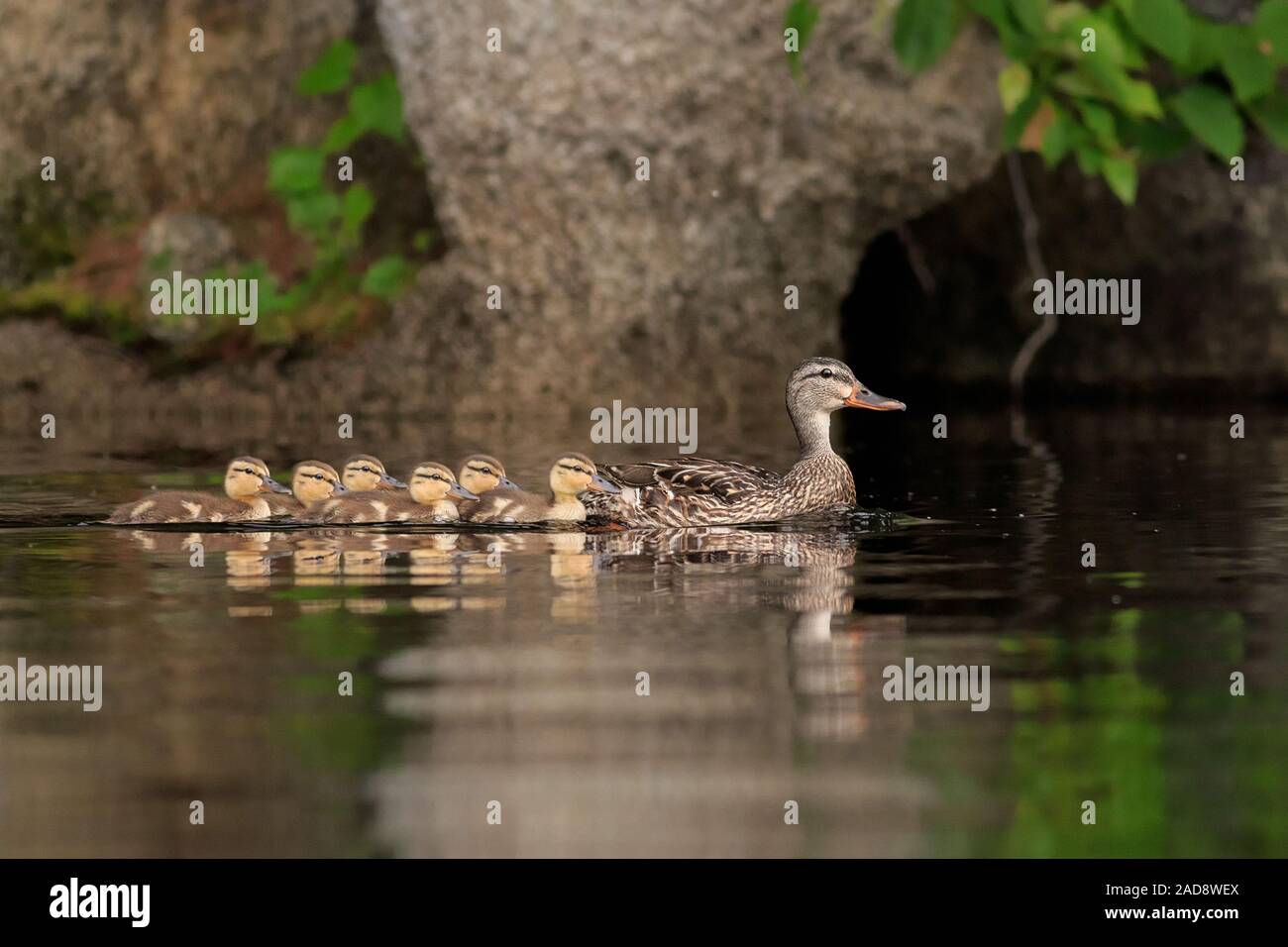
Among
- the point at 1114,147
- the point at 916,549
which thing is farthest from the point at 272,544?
the point at 1114,147

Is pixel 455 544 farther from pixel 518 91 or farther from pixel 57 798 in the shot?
pixel 518 91

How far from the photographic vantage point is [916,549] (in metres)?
10.1

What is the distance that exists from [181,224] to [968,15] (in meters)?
6.59

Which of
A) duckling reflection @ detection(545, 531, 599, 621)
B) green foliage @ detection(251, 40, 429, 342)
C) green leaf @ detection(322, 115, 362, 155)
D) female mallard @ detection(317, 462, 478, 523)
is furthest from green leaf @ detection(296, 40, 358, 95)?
duckling reflection @ detection(545, 531, 599, 621)

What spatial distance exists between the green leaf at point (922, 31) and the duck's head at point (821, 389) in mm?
3134

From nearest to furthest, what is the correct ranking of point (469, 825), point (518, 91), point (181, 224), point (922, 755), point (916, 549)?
point (469, 825)
point (922, 755)
point (916, 549)
point (518, 91)
point (181, 224)

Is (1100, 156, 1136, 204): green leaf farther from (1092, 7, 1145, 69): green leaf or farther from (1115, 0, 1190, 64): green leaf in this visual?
(1115, 0, 1190, 64): green leaf

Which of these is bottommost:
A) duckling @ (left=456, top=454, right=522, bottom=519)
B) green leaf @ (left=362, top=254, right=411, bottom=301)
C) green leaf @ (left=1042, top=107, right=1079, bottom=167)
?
duckling @ (left=456, top=454, right=522, bottom=519)

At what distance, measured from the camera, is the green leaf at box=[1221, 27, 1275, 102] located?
1560cm

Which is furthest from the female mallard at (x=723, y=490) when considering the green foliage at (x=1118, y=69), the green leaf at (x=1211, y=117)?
the green leaf at (x=1211, y=117)

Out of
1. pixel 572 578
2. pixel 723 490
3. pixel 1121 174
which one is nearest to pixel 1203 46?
pixel 1121 174

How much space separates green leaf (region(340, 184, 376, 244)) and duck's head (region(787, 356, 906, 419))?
8.15m

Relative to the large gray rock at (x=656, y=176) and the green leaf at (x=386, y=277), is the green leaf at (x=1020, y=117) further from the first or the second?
the green leaf at (x=386, y=277)

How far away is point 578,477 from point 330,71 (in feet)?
30.3
